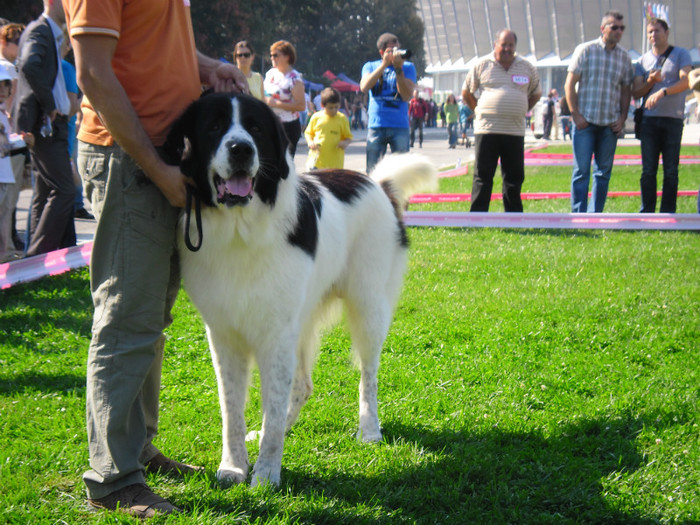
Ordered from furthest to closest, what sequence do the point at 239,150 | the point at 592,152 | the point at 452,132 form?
the point at 452,132
the point at 592,152
the point at 239,150

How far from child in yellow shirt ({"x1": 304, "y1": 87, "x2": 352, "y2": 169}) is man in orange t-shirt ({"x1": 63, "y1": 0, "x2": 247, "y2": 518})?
6.79 m

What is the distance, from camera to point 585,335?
5.09 metres

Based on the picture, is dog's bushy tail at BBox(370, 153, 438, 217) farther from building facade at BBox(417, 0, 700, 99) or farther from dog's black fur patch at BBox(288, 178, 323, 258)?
building facade at BBox(417, 0, 700, 99)

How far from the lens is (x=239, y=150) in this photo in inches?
102

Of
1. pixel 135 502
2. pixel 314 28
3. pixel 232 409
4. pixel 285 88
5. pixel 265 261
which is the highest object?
pixel 314 28

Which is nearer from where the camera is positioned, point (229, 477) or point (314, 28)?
point (229, 477)

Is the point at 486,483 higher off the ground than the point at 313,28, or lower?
lower

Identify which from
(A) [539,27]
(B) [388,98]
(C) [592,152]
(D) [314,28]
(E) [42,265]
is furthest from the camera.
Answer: (A) [539,27]

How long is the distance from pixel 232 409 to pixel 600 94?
297 inches

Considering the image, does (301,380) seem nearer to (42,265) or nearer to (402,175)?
(402,175)

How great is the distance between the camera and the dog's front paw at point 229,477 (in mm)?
3105

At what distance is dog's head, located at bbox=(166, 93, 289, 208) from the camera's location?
8.55 feet

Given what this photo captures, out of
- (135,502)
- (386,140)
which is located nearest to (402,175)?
(135,502)

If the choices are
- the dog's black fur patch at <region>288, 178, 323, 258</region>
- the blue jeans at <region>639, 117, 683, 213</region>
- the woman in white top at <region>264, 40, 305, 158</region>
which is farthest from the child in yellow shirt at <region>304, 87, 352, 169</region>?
the dog's black fur patch at <region>288, 178, 323, 258</region>
